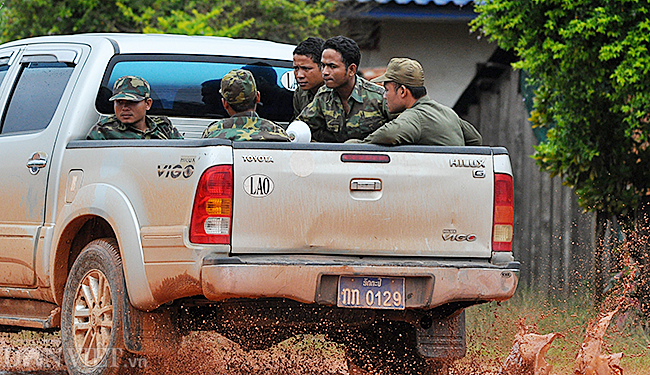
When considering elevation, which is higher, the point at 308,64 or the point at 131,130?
the point at 308,64

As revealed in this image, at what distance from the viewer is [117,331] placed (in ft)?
16.4

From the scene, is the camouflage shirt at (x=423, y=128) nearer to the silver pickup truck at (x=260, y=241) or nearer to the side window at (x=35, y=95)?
the silver pickup truck at (x=260, y=241)

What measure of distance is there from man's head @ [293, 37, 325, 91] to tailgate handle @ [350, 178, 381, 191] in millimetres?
1704

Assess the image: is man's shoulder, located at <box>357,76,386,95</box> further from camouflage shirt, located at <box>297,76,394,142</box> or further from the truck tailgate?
the truck tailgate

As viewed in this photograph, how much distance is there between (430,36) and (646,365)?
5906 millimetres

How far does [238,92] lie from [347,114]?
78cm

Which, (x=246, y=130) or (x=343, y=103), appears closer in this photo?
(x=246, y=130)

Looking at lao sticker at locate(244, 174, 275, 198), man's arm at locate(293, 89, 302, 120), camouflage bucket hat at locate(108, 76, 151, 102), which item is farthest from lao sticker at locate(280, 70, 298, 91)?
lao sticker at locate(244, 174, 275, 198)

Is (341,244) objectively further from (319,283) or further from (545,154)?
(545,154)

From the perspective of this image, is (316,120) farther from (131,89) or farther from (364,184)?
(364,184)

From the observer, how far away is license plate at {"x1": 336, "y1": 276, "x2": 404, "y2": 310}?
15.7ft

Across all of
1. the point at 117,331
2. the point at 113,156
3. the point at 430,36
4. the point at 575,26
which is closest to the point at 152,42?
the point at 113,156

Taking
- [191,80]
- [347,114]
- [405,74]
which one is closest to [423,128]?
[405,74]

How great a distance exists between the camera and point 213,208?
4.63 metres
